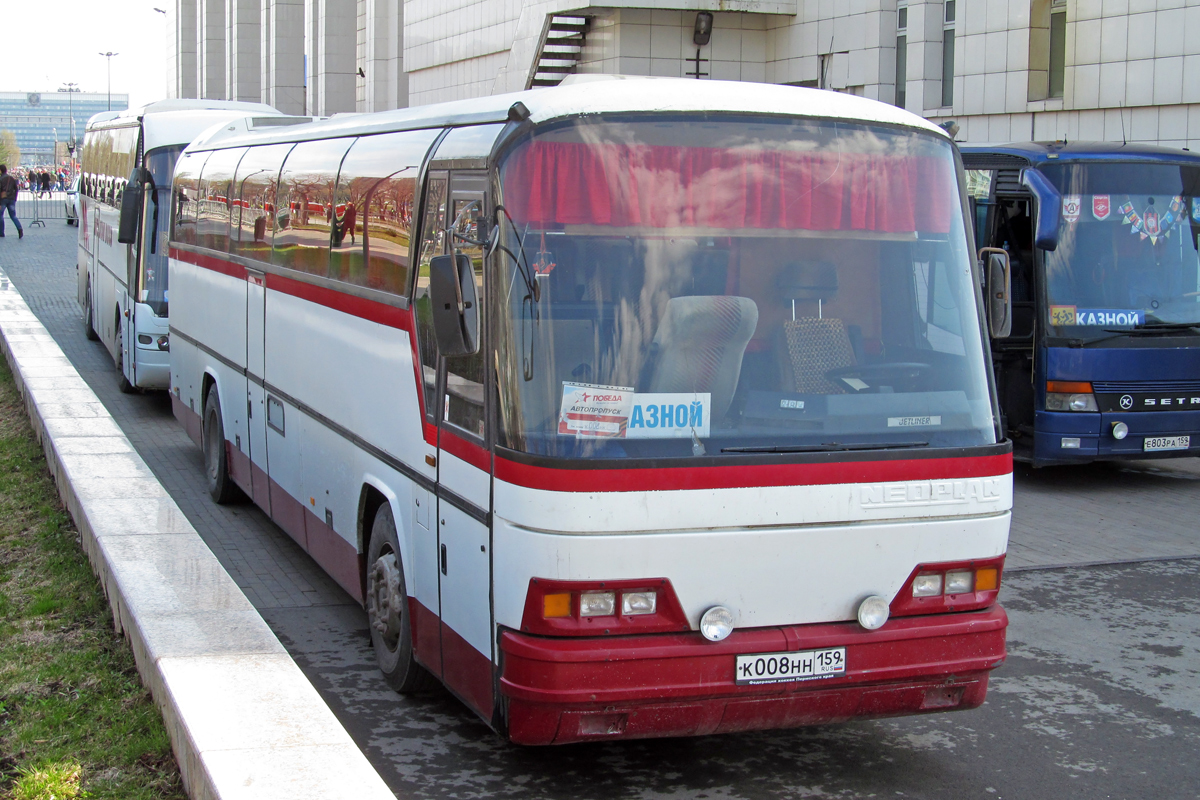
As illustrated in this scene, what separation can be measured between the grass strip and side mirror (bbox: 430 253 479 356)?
1.85 m

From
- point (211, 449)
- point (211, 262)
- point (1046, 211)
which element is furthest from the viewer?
point (1046, 211)

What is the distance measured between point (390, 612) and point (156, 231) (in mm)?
9196

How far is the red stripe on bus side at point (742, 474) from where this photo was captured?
474 centimetres

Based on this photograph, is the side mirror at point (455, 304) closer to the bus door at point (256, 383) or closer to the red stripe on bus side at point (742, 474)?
the red stripe on bus side at point (742, 474)

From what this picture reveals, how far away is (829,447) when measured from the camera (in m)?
5.03

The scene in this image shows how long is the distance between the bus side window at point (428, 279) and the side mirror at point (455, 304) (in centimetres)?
65

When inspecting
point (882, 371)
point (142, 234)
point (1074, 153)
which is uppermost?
point (1074, 153)

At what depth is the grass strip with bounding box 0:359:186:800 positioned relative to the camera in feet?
16.5

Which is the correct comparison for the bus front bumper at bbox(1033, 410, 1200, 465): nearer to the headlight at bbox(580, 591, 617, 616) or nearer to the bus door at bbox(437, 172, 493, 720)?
the bus door at bbox(437, 172, 493, 720)

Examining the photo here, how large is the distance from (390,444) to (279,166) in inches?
138

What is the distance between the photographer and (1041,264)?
38.7ft

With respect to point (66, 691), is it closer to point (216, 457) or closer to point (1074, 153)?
point (216, 457)

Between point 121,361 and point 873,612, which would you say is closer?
point 873,612

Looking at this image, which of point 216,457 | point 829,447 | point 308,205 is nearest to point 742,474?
point 829,447
